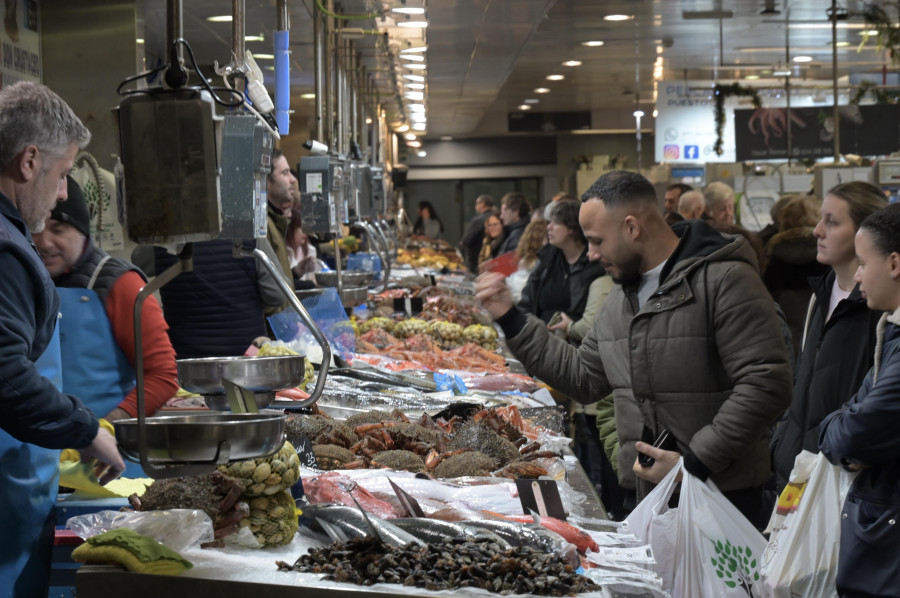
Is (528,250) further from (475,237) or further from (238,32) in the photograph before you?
(475,237)

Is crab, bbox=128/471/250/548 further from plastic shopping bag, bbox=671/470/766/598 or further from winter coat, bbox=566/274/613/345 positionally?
winter coat, bbox=566/274/613/345

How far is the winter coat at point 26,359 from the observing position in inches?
90.2

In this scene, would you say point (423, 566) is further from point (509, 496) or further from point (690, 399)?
point (690, 399)

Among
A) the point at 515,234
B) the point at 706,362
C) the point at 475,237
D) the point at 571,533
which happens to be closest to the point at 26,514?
the point at 571,533

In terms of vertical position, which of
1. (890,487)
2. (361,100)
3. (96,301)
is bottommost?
(890,487)

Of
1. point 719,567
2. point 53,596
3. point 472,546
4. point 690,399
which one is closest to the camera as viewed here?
point 472,546

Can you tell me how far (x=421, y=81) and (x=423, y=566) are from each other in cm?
→ 827

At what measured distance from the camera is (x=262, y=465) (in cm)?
255

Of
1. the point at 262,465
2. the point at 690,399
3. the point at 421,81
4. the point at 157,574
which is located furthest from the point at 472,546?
the point at 421,81

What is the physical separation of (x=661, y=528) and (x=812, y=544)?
0.46 m

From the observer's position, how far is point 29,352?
2492 millimetres

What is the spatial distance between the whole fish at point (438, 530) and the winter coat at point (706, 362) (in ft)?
3.70

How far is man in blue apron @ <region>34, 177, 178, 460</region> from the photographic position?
3.46 meters

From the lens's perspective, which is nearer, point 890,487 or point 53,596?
point 53,596
